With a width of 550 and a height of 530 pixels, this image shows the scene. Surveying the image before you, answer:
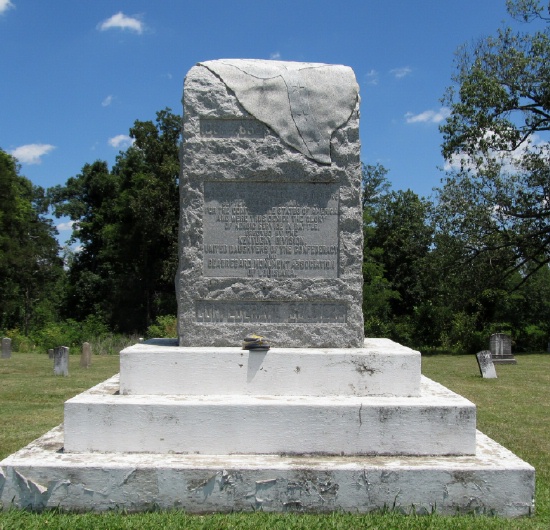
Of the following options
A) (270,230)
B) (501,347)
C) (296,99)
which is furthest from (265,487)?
(501,347)

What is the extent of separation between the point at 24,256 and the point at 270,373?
105 ft

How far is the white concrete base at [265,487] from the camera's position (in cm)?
407

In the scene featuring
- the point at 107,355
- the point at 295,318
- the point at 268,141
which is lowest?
the point at 107,355

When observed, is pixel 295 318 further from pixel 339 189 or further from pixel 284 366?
pixel 339 189

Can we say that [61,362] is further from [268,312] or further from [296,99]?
[296,99]

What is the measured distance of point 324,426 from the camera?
4.43 meters

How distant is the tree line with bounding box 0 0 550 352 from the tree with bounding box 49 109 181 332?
78mm

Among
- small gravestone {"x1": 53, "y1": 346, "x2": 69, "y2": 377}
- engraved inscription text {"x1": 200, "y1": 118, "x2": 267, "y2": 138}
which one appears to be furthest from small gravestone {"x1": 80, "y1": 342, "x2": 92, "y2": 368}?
engraved inscription text {"x1": 200, "y1": 118, "x2": 267, "y2": 138}

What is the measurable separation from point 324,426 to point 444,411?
2.80 feet

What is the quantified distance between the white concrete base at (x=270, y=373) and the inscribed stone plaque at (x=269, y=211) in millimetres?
324

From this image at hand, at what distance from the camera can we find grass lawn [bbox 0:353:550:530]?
12.5ft

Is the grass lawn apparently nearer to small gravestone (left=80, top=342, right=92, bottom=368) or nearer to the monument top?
small gravestone (left=80, top=342, right=92, bottom=368)

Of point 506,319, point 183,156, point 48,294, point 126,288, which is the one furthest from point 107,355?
point 48,294

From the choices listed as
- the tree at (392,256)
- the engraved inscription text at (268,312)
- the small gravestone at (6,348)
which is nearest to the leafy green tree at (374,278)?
the tree at (392,256)
